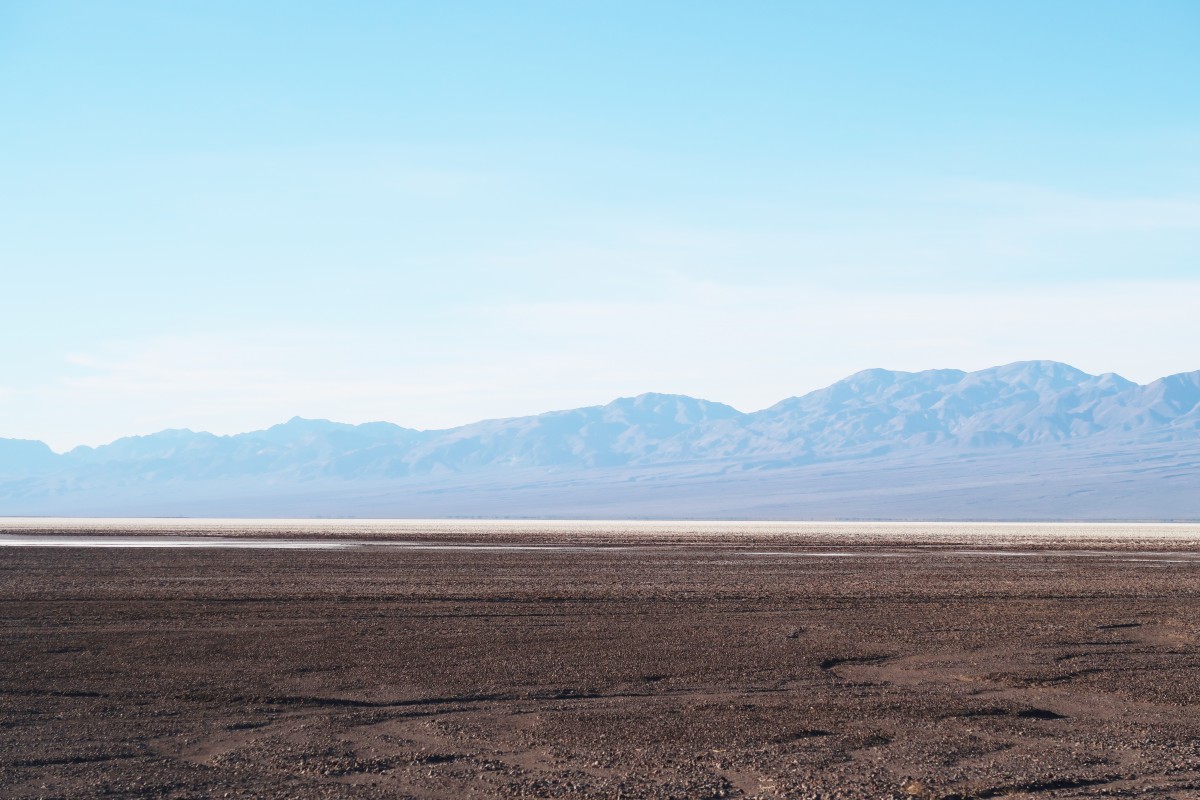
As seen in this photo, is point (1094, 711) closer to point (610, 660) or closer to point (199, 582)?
point (610, 660)

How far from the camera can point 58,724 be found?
1073 cm

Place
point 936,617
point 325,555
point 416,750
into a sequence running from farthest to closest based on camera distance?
point 325,555
point 936,617
point 416,750

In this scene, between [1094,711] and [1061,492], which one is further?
[1061,492]

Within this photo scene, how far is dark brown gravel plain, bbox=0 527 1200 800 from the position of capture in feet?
29.7

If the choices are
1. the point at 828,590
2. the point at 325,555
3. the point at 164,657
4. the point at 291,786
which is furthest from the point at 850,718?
the point at 325,555

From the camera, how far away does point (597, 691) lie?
12.4 meters

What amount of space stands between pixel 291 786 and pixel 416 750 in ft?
4.41

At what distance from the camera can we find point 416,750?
32.5ft

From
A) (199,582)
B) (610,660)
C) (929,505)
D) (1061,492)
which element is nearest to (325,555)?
(199,582)

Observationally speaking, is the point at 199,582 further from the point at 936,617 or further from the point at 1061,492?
the point at 1061,492

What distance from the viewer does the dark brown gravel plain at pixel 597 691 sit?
9.05 meters

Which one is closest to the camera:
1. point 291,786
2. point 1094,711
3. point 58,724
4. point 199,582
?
point 291,786

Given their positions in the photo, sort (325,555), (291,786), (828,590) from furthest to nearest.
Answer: (325,555), (828,590), (291,786)

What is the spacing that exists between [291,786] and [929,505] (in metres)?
190
